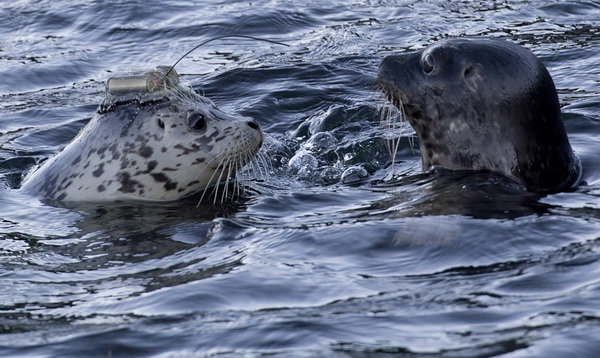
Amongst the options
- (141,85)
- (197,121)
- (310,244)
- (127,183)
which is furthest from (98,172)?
(310,244)

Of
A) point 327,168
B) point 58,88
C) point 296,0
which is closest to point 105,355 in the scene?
point 327,168

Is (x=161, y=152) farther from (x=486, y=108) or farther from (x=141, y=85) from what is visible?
(x=486, y=108)

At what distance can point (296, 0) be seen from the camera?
1273 centimetres

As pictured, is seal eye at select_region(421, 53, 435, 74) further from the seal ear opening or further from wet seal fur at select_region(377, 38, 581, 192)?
the seal ear opening

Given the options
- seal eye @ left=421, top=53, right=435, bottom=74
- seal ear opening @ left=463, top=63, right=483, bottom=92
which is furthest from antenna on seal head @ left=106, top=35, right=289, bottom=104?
seal ear opening @ left=463, top=63, right=483, bottom=92

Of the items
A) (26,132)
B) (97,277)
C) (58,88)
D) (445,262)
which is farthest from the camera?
(58,88)

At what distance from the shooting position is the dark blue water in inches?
168

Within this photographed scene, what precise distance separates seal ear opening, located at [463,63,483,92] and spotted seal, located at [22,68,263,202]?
1313 mm

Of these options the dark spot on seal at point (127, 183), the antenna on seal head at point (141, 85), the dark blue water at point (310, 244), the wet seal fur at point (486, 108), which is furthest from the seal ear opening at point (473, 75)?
the dark spot on seal at point (127, 183)

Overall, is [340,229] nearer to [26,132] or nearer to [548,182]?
[548,182]

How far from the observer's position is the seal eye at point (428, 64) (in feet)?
21.8

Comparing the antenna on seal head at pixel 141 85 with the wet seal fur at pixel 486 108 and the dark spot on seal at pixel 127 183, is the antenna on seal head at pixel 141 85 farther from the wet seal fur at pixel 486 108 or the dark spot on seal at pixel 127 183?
the wet seal fur at pixel 486 108

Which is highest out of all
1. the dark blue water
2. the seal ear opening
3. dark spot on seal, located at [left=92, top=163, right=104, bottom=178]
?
the seal ear opening

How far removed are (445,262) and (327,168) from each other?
9.00 feet
